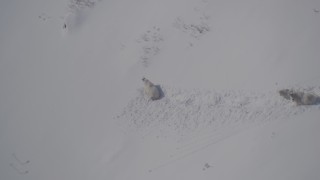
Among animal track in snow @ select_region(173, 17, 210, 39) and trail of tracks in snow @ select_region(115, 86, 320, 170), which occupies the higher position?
animal track in snow @ select_region(173, 17, 210, 39)

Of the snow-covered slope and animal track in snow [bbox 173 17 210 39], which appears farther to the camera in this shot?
animal track in snow [bbox 173 17 210 39]

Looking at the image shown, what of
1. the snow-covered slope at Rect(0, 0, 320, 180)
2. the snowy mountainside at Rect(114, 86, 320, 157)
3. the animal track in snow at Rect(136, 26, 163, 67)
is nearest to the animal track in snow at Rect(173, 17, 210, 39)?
the snow-covered slope at Rect(0, 0, 320, 180)

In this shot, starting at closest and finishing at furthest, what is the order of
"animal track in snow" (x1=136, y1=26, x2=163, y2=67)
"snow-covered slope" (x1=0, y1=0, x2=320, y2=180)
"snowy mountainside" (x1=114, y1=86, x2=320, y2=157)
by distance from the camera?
"snow-covered slope" (x1=0, y1=0, x2=320, y2=180)
"snowy mountainside" (x1=114, y1=86, x2=320, y2=157)
"animal track in snow" (x1=136, y1=26, x2=163, y2=67)

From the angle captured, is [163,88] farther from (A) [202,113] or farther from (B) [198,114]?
(A) [202,113]

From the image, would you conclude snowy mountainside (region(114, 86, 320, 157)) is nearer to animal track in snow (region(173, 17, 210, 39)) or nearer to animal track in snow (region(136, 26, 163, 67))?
animal track in snow (region(136, 26, 163, 67))

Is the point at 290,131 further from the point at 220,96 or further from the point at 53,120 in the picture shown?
the point at 53,120

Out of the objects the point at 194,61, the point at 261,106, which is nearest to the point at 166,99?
the point at 194,61

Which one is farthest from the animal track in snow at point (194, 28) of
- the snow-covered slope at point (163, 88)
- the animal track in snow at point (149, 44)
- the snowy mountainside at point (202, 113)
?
the snowy mountainside at point (202, 113)
